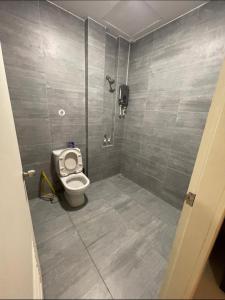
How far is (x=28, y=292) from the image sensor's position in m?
0.80

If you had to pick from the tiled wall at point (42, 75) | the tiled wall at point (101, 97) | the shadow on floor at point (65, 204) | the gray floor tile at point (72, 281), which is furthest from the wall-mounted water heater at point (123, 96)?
the gray floor tile at point (72, 281)

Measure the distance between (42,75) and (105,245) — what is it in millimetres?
2172

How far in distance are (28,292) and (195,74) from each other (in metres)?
2.46

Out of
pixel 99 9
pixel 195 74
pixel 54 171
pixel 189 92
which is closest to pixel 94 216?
pixel 54 171

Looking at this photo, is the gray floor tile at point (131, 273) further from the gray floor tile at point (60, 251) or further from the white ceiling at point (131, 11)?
the white ceiling at point (131, 11)

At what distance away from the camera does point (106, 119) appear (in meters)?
2.51

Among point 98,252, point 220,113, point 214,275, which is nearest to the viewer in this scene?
point 220,113

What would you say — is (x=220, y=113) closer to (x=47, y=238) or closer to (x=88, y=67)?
(x=47, y=238)

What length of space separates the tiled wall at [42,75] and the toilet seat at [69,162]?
0.21 metres

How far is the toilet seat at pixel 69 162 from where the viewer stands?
1.97 meters

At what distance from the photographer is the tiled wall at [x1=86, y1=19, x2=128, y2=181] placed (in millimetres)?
1980

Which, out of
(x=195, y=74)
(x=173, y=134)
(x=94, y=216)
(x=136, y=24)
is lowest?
(x=94, y=216)

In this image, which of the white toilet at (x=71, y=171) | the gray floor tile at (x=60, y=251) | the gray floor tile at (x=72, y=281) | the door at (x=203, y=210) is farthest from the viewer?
the white toilet at (x=71, y=171)

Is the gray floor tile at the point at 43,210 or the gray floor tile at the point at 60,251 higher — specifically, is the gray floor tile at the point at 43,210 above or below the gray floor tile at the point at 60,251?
below
